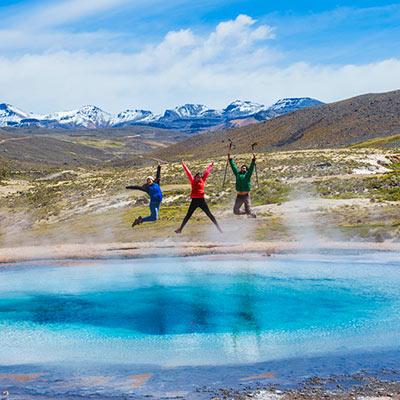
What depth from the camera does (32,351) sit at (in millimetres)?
13438

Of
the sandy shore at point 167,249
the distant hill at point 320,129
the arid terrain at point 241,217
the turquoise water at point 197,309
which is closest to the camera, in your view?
the turquoise water at point 197,309

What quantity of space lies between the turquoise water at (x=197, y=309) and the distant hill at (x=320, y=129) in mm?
97704

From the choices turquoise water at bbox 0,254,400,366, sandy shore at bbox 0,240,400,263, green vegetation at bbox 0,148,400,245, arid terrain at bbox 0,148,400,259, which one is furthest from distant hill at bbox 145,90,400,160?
turquoise water at bbox 0,254,400,366

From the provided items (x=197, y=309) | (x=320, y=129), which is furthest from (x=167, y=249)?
(x=320, y=129)

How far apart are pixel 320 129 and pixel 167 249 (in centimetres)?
12064

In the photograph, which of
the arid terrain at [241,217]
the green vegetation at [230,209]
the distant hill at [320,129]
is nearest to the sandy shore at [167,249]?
the arid terrain at [241,217]

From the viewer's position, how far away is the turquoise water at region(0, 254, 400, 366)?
1297cm

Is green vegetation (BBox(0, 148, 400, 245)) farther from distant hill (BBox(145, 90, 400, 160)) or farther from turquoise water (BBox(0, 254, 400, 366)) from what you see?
distant hill (BBox(145, 90, 400, 160))

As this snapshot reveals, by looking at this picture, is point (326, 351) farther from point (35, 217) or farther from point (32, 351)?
point (35, 217)

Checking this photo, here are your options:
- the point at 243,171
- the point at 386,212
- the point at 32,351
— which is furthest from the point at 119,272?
the point at 386,212

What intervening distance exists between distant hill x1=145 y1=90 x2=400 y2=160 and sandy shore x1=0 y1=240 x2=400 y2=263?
92.9 m

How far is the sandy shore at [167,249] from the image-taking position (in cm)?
2470

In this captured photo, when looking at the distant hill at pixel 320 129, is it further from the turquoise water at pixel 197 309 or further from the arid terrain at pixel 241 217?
the turquoise water at pixel 197 309

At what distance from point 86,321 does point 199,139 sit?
169437mm
